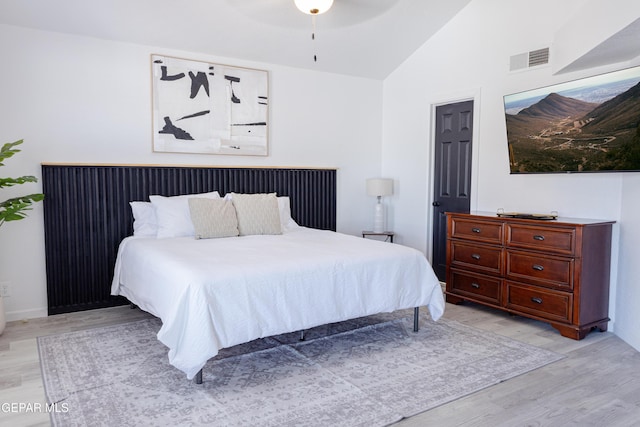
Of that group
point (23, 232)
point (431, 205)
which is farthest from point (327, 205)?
point (23, 232)

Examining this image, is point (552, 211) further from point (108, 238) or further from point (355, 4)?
point (108, 238)

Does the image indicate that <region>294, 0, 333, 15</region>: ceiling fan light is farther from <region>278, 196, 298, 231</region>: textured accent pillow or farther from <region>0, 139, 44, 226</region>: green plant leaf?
<region>0, 139, 44, 226</region>: green plant leaf

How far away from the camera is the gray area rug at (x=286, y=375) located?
2281 mm

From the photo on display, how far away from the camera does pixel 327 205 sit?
17.7 ft

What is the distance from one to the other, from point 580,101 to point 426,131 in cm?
202

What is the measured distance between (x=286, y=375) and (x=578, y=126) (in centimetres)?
268

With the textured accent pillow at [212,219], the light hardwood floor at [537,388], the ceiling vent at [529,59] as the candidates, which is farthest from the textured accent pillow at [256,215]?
the ceiling vent at [529,59]

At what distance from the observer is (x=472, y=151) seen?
15.3ft

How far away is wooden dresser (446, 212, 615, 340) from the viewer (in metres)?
3.37

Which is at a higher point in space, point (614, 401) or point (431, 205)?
point (431, 205)

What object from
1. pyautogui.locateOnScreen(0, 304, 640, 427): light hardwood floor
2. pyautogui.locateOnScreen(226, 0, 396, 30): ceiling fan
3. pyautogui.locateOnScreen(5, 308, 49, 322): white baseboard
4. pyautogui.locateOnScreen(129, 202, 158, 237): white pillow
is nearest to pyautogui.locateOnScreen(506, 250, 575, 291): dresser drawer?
pyautogui.locateOnScreen(0, 304, 640, 427): light hardwood floor

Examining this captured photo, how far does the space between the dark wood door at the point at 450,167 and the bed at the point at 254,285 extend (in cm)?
167

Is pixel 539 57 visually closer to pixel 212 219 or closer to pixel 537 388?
pixel 537 388

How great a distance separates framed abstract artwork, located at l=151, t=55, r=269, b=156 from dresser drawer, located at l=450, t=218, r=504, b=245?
2.12 meters
